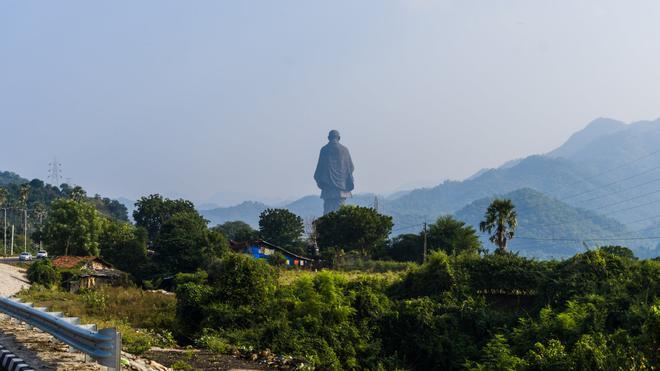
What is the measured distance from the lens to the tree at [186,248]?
63938mm

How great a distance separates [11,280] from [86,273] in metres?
8.83

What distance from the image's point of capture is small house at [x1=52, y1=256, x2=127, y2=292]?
179ft

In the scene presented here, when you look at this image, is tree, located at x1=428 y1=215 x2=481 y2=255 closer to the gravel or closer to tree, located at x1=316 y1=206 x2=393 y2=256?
tree, located at x1=316 y1=206 x2=393 y2=256

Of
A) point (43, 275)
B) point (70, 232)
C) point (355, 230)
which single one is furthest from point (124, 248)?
point (355, 230)

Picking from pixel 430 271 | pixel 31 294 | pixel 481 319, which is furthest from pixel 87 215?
pixel 481 319

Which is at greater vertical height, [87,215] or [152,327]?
[87,215]

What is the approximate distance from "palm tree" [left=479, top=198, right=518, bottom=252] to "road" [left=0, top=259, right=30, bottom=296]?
40.8 metres

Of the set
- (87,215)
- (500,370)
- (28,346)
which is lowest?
(500,370)

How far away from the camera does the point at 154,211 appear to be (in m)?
117

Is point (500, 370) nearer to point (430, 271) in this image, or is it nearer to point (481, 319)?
point (481, 319)

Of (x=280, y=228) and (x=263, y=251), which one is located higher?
(x=280, y=228)

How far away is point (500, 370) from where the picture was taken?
19.3m

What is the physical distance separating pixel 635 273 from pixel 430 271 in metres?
11.3

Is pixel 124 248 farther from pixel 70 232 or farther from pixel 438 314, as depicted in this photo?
pixel 438 314
